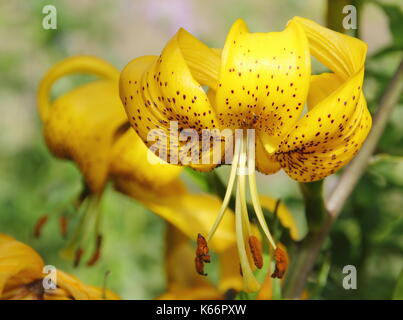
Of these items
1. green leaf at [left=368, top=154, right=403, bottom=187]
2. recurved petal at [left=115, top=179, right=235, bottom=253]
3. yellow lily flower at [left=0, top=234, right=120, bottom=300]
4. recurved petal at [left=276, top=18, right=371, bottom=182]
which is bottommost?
yellow lily flower at [left=0, top=234, right=120, bottom=300]

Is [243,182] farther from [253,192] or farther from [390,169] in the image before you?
[390,169]

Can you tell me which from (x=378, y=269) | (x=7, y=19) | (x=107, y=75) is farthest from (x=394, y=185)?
(x=7, y=19)

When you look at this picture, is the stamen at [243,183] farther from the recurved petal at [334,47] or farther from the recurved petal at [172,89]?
the recurved petal at [334,47]

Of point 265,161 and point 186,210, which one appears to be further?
point 186,210

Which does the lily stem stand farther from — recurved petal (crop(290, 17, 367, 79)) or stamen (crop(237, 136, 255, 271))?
recurved petal (crop(290, 17, 367, 79))

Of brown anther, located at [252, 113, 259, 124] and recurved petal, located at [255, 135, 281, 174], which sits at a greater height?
brown anther, located at [252, 113, 259, 124]

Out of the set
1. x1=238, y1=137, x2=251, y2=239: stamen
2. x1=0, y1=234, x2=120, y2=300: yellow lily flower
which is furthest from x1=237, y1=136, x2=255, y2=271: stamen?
x1=0, y1=234, x2=120, y2=300: yellow lily flower

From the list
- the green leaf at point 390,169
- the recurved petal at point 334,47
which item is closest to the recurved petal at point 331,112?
the recurved petal at point 334,47

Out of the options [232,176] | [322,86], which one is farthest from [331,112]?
[232,176]
